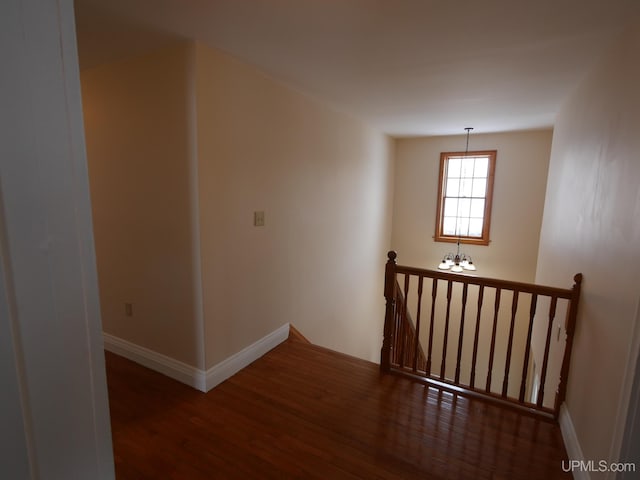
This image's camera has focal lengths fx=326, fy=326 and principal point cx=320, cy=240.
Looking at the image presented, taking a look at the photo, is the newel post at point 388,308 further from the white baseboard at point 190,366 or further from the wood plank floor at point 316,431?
the white baseboard at point 190,366

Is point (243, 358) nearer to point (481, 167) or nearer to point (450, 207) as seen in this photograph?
point (450, 207)

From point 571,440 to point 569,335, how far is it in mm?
631

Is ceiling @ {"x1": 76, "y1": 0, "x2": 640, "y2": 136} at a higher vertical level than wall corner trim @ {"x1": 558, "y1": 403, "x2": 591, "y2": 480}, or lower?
higher

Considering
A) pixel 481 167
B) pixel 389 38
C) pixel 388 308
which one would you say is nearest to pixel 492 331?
pixel 388 308

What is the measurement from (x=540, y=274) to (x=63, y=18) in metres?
4.60

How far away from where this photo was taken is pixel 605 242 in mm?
1753

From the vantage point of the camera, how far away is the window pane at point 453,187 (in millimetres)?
5472

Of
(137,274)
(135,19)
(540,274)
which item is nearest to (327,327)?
(137,274)

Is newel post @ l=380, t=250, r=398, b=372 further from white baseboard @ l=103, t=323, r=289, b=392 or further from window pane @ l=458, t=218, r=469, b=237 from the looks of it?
window pane @ l=458, t=218, r=469, b=237

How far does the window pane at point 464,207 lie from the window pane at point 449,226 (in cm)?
16

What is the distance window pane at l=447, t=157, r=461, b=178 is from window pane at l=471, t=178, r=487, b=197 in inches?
12.0

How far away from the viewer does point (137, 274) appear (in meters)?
2.62

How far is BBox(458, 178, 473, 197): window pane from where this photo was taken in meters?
5.39

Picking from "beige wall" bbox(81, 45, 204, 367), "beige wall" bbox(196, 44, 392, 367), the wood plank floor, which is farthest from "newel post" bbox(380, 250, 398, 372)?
"beige wall" bbox(81, 45, 204, 367)
